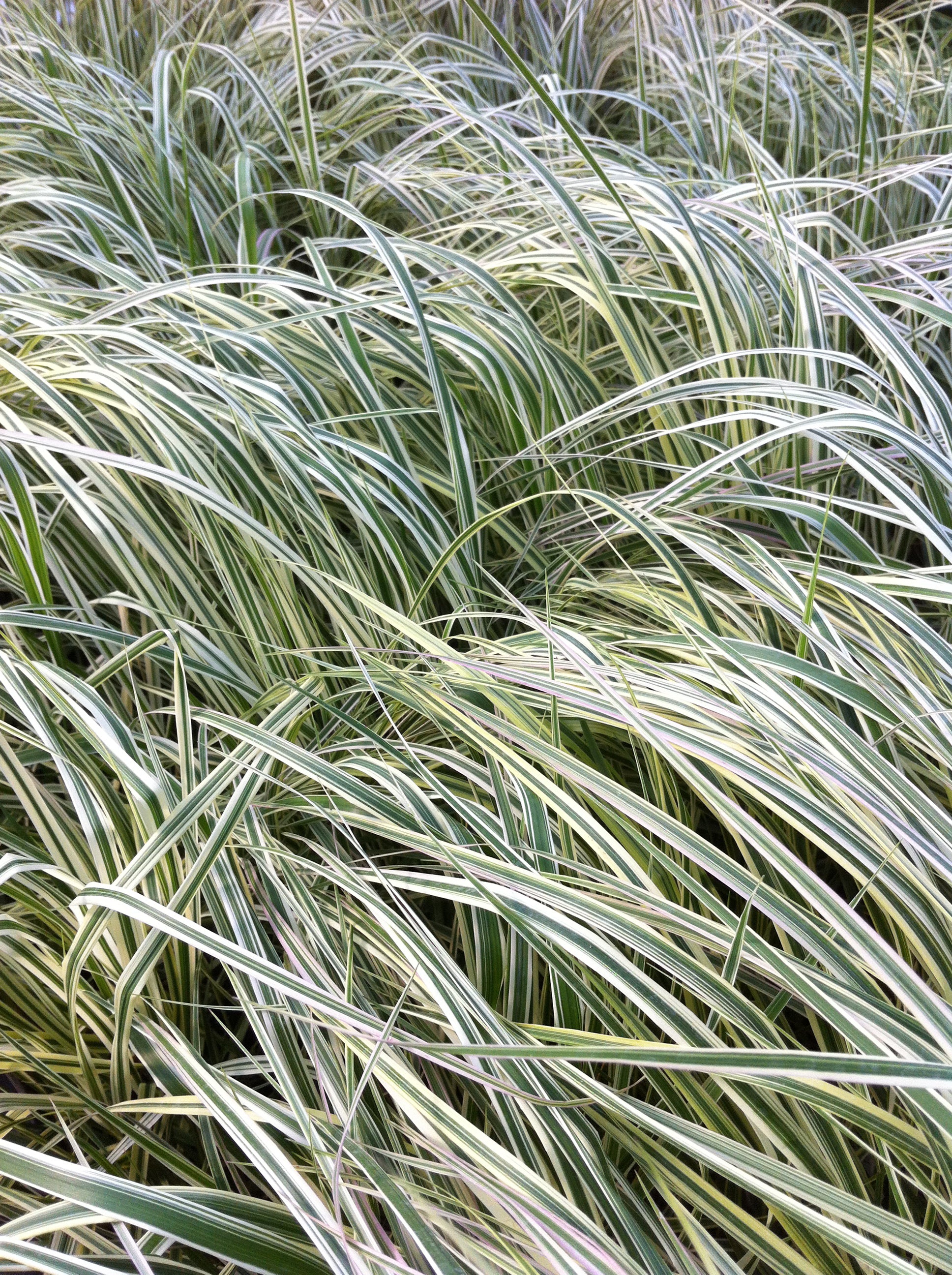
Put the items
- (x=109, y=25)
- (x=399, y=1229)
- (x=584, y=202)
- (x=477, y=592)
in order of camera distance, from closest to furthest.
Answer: (x=399, y=1229) → (x=477, y=592) → (x=584, y=202) → (x=109, y=25)

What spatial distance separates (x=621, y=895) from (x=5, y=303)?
934 millimetres

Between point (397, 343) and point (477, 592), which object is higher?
point (397, 343)

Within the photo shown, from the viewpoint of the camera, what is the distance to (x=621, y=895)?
2.04 ft

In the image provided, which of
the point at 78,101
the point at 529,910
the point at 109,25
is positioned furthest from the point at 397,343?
the point at 109,25

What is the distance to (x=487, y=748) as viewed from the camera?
68cm

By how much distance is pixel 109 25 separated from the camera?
Answer: 6.98ft

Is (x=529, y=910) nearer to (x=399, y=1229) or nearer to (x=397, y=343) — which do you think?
(x=399, y=1229)

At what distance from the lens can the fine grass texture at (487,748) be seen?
1.77ft

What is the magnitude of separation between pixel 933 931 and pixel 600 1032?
0.73ft

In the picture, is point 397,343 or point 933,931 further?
point 397,343

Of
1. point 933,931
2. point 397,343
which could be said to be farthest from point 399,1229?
point 397,343

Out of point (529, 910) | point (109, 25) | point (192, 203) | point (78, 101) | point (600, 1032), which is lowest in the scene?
point (600, 1032)

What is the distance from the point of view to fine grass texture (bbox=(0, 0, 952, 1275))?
540 mm

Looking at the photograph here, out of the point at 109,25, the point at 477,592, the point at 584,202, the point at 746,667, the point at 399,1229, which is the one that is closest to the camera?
the point at 399,1229
